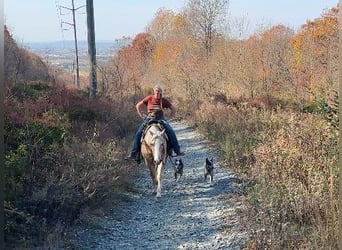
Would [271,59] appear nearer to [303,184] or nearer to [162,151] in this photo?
[162,151]

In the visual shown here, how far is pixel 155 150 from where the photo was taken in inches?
387

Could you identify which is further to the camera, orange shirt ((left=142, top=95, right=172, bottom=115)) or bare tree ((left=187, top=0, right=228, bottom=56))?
bare tree ((left=187, top=0, right=228, bottom=56))

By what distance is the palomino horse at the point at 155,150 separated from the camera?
984 cm

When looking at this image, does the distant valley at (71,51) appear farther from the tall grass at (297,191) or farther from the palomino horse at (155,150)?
the tall grass at (297,191)

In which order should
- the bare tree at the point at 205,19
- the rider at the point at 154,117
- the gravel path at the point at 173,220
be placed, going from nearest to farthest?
the gravel path at the point at 173,220
the rider at the point at 154,117
the bare tree at the point at 205,19

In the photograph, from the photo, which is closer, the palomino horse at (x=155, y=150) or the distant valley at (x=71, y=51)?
the palomino horse at (x=155, y=150)

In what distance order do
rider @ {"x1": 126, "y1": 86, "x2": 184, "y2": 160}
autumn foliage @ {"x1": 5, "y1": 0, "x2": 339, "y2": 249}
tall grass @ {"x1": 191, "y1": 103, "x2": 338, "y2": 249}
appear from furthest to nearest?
rider @ {"x1": 126, "y1": 86, "x2": 184, "y2": 160}, autumn foliage @ {"x1": 5, "y1": 0, "x2": 339, "y2": 249}, tall grass @ {"x1": 191, "y1": 103, "x2": 338, "y2": 249}

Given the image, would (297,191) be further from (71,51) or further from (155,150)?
(71,51)

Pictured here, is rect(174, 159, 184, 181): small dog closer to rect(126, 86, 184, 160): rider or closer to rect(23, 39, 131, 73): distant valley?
rect(126, 86, 184, 160): rider

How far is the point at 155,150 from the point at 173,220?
1.87 metres

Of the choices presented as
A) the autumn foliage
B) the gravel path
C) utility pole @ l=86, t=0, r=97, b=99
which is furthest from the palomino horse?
utility pole @ l=86, t=0, r=97, b=99

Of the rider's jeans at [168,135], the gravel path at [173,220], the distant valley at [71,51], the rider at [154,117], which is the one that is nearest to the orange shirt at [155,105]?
the rider at [154,117]

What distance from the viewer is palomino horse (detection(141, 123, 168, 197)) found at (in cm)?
984

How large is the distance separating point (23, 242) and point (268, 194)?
12.1 feet
